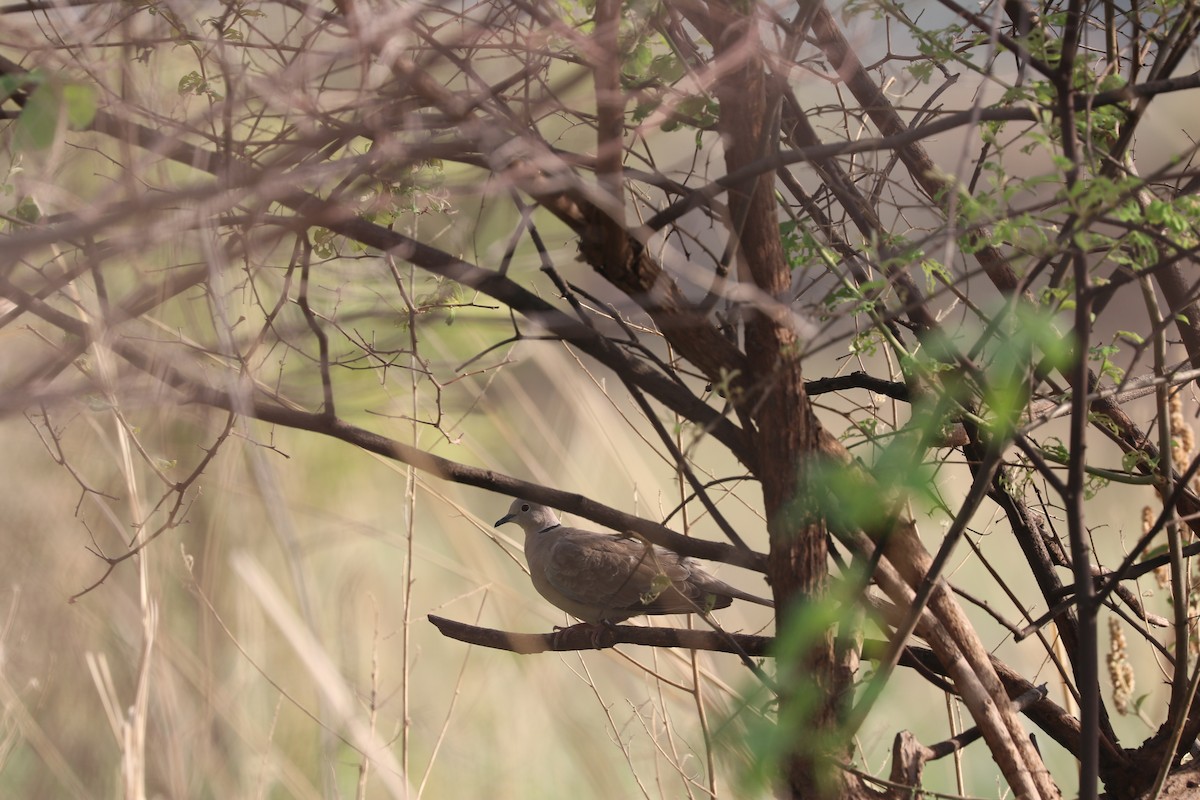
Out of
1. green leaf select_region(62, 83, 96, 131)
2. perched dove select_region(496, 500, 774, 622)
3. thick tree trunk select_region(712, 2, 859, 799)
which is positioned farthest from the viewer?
perched dove select_region(496, 500, 774, 622)

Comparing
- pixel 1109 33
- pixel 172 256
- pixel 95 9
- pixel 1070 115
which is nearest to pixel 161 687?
pixel 172 256

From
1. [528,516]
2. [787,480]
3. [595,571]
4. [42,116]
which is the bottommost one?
[787,480]

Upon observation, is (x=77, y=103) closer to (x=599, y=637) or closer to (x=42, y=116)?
(x=42, y=116)

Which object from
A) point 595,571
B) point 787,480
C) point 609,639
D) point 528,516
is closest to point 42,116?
point 787,480

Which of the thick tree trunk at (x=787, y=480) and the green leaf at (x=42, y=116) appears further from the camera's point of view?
the thick tree trunk at (x=787, y=480)

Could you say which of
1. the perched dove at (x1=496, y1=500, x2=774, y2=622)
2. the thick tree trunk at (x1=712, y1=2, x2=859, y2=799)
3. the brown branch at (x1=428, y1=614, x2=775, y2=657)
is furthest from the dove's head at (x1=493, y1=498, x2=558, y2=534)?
the thick tree trunk at (x1=712, y1=2, x2=859, y2=799)

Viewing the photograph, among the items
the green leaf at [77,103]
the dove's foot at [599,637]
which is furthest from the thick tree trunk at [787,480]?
the dove's foot at [599,637]

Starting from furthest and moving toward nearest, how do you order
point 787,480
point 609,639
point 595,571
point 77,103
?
point 595,571 → point 609,639 → point 787,480 → point 77,103

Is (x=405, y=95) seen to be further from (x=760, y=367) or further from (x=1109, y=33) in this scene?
(x=1109, y=33)

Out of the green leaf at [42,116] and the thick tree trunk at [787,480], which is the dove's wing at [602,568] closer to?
the thick tree trunk at [787,480]

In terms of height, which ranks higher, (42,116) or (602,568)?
(602,568)

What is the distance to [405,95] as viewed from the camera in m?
1.10

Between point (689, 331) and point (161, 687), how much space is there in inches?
34.7

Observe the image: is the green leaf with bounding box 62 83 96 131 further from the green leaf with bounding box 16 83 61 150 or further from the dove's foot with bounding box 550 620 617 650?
the dove's foot with bounding box 550 620 617 650
